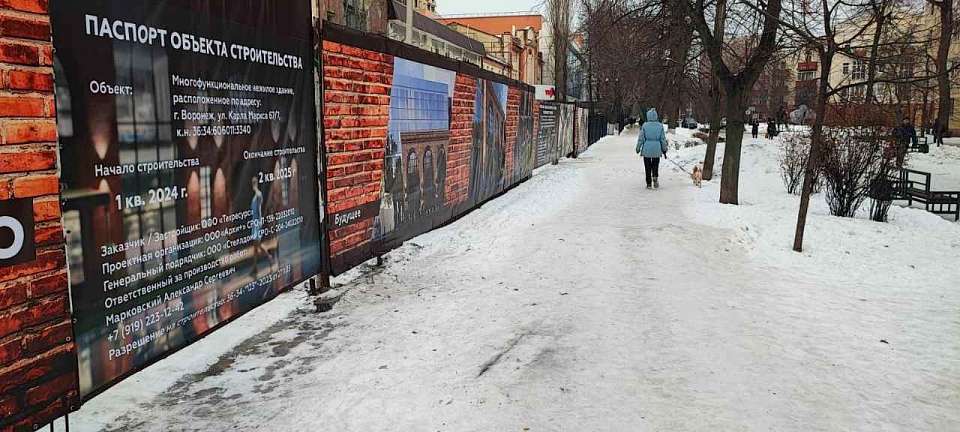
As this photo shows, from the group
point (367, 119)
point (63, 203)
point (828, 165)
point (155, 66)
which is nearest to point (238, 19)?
point (155, 66)

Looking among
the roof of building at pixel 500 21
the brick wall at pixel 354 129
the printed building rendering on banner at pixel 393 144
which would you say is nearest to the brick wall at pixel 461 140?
the printed building rendering on banner at pixel 393 144

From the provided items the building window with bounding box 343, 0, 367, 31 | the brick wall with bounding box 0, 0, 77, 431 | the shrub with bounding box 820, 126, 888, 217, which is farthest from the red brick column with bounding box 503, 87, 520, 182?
the brick wall with bounding box 0, 0, 77, 431

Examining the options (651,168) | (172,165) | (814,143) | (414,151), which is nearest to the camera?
(172,165)

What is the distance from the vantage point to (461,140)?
10.2m

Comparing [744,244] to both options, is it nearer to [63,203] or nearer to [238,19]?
[238,19]

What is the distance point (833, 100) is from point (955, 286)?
17.2 ft

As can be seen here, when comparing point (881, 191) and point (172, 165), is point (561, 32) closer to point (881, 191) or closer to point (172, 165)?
point (881, 191)

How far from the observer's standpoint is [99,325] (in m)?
3.24

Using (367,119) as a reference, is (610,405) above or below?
below

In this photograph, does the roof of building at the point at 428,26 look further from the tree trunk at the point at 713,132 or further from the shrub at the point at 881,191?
the shrub at the point at 881,191

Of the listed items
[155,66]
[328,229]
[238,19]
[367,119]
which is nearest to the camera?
[155,66]

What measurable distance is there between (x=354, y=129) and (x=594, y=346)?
2994mm

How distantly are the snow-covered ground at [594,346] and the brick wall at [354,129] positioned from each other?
711 mm

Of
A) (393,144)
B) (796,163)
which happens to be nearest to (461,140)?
(393,144)
